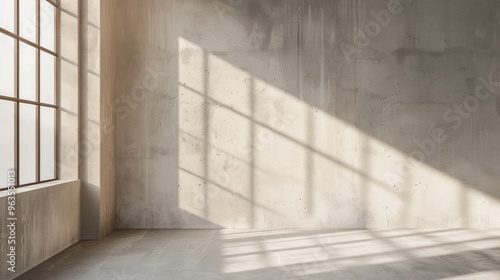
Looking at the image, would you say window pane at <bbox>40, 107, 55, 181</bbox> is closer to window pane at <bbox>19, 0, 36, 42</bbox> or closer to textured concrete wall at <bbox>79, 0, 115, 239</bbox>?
textured concrete wall at <bbox>79, 0, 115, 239</bbox>

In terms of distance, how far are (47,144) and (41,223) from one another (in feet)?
4.09

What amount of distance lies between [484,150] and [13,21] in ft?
22.3

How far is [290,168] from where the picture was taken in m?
7.62

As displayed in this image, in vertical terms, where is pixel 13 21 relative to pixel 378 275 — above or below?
above

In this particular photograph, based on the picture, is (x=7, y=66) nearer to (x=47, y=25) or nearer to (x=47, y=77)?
(x=47, y=77)

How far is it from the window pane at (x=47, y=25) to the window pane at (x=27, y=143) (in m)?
1.00

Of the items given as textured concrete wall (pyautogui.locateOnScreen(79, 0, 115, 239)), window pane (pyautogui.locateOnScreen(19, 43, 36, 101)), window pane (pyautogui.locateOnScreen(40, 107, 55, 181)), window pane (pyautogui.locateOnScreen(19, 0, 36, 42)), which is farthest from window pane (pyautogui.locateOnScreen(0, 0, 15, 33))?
textured concrete wall (pyautogui.locateOnScreen(79, 0, 115, 239))

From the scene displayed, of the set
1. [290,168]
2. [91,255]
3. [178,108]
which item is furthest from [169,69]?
[91,255]

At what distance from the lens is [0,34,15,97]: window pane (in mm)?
4902

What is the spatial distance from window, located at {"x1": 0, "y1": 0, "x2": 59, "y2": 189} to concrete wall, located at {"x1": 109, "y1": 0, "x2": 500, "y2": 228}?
4.39 ft

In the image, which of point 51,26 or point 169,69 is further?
point 169,69

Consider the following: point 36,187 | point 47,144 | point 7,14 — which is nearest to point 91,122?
point 47,144

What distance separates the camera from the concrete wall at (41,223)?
4820mm

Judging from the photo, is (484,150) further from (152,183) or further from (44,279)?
(44,279)
